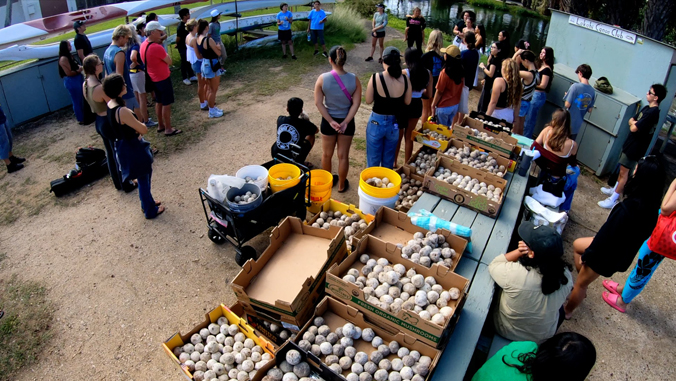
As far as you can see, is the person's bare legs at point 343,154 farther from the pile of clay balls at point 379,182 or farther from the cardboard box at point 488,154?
the cardboard box at point 488,154

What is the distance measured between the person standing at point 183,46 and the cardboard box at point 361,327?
8026mm

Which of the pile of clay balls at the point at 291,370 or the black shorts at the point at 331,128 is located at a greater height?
the black shorts at the point at 331,128

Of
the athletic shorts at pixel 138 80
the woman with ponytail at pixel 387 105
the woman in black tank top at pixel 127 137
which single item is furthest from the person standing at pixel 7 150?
the woman with ponytail at pixel 387 105

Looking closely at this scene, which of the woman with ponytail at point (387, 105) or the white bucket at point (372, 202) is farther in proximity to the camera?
the woman with ponytail at point (387, 105)

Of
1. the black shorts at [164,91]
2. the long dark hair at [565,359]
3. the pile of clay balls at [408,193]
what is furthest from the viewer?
the black shorts at [164,91]

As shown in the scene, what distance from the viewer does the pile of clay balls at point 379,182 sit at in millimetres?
4605

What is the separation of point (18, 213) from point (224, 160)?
9.36 ft

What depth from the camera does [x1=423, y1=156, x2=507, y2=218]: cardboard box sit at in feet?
13.7

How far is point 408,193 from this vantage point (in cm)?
497

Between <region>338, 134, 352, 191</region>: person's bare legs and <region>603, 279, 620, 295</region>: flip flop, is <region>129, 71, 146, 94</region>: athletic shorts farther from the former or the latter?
<region>603, 279, 620, 295</region>: flip flop

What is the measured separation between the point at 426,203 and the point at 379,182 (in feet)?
1.96

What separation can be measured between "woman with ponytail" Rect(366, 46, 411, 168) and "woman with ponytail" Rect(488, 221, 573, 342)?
2401mm

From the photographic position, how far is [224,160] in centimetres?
673

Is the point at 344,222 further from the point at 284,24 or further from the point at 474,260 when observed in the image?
the point at 284,24
